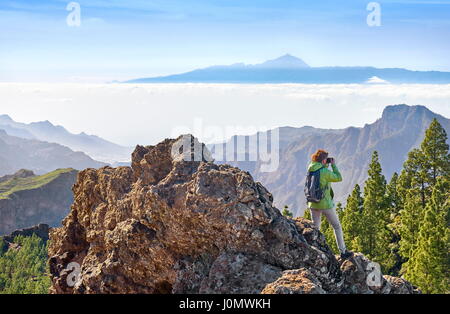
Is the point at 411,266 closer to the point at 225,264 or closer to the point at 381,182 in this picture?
the point at 381,182

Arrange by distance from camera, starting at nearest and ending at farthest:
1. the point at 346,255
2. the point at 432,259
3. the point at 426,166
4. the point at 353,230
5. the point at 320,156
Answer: the point at 346,255, the point at 320,156, the point at 432,259, the point at 353,230, the point at 426,166

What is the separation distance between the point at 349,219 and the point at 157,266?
36592mm

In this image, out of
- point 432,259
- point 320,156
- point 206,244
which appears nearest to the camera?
point 206,244

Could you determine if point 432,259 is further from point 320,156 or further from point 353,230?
point 320,156

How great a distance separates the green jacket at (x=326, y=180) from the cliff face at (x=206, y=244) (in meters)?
0.87

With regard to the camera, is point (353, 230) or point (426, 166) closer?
point (353, 230)

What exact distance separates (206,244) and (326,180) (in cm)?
493

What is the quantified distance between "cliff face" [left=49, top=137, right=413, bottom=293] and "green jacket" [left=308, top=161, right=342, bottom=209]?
866mm

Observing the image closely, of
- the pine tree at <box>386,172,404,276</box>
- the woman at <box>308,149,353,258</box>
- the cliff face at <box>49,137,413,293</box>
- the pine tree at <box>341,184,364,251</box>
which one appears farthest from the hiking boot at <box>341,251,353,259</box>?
the pine tree at <box>386,172,404,276</box>

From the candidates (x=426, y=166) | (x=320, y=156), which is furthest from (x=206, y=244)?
(x=426, y=166)

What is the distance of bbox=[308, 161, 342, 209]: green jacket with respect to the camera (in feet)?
58.1

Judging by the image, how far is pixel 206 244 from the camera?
53.5 feet
